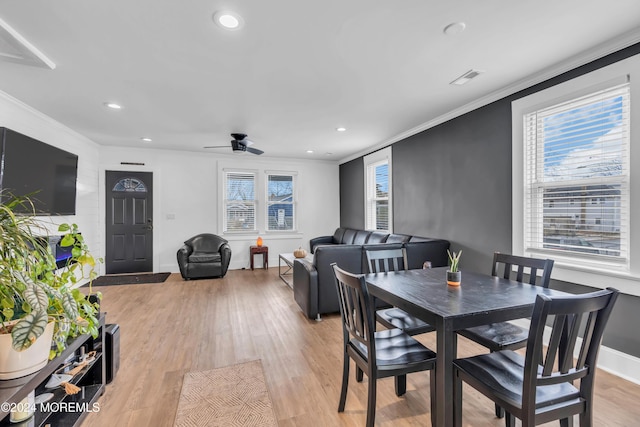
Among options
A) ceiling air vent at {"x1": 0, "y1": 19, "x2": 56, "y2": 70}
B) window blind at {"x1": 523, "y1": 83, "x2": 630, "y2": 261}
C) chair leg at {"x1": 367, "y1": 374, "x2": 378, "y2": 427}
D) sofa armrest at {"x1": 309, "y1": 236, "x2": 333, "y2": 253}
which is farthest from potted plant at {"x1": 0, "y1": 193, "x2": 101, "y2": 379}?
sofa armrest at {"x1": 309, "y1": 236, "x2": 333, "y2": 253}

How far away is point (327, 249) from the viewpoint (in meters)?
3.39

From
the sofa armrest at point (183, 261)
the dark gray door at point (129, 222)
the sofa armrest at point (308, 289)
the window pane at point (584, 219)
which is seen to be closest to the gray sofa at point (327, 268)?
the sofa armrest at point (308, 289)

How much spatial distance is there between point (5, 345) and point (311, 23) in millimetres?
2277

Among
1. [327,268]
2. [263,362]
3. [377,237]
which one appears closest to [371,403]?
[263,362]

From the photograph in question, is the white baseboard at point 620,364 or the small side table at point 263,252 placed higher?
the small side table at point 263,252

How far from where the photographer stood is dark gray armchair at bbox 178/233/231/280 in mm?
5336

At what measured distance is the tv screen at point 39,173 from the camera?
9.84ft

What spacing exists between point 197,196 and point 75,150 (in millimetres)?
2140

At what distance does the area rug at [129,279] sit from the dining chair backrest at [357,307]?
463 cm

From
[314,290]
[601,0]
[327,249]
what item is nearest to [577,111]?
[601,0]

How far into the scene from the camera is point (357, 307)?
5.22ft

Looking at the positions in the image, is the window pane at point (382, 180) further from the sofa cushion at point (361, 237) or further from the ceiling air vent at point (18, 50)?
the ceiling air vent at point (18, 50)

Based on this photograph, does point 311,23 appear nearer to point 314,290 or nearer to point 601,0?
point 601,0

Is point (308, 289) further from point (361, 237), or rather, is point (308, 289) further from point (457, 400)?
point (361, 237)
